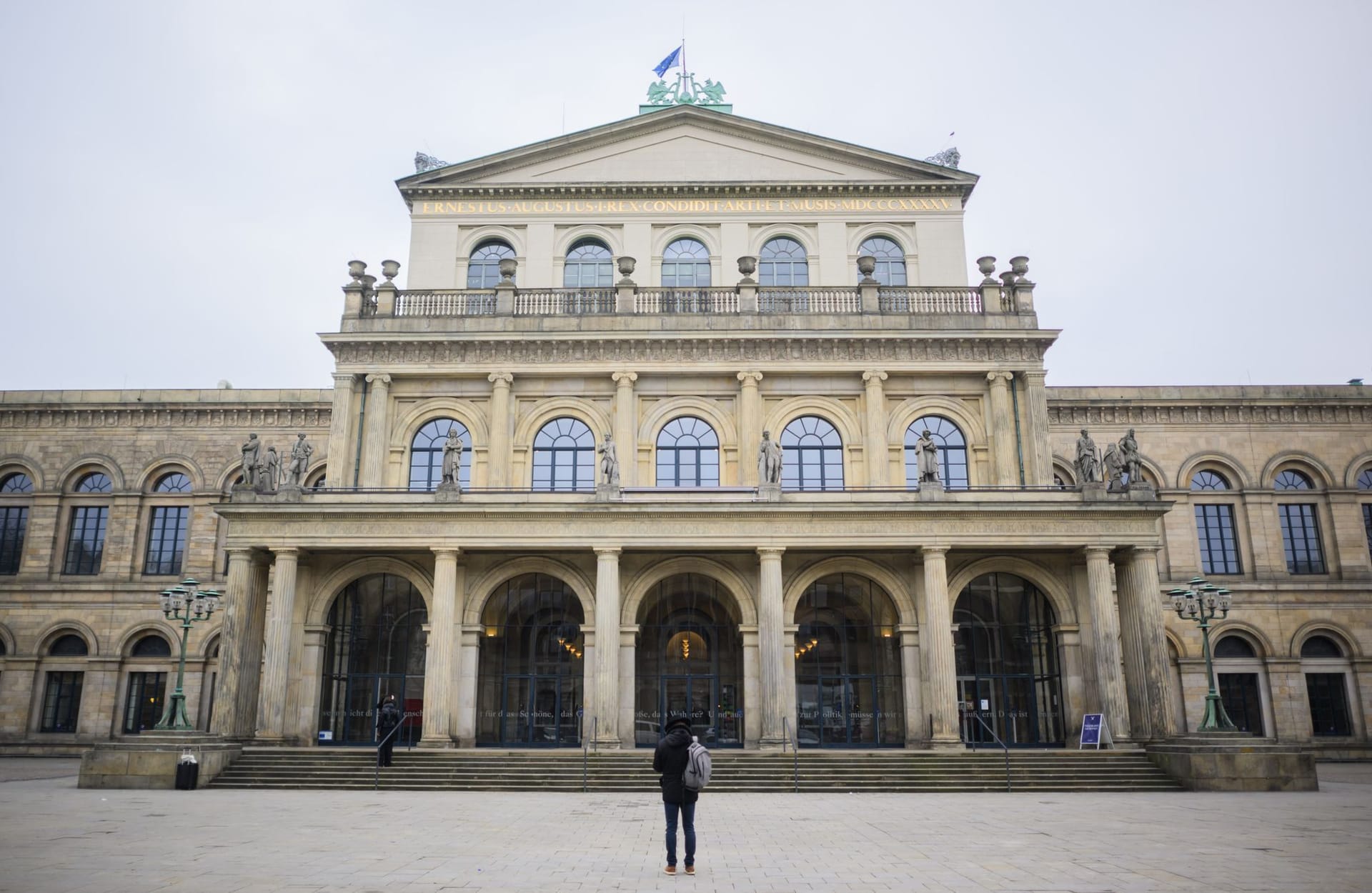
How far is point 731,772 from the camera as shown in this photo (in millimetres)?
23453

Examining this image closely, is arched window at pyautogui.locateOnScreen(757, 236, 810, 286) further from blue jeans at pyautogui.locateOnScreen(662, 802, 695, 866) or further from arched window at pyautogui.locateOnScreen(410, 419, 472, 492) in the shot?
blue jeans at pyautogui.locateOnScreen(662, 802, 695, 866)

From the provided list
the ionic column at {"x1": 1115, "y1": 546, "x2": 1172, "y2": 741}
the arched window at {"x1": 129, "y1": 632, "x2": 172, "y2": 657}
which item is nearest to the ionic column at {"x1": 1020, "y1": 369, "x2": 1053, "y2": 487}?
the ionic column at {"x1": 1115, "y1": 546, "x2": 1172, "y2": 741}

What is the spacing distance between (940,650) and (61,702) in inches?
1239

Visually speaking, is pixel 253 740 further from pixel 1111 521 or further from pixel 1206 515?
pixel 1206 515

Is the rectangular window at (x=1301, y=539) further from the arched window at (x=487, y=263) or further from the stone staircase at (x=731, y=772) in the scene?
the arched window at (x=487, y=263)

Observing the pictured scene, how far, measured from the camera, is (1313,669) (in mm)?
36781

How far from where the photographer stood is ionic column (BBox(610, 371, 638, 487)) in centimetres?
3147

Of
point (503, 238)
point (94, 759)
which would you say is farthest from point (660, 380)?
point (94, 759)

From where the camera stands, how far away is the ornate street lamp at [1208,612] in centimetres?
2398

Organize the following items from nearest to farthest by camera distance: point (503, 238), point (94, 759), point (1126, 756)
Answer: point (94, 759) → point (1126, 756) → point (503, 238)

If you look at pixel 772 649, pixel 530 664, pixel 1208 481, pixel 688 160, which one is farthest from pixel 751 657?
pixel 1208 481

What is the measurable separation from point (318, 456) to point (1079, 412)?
2969 cm

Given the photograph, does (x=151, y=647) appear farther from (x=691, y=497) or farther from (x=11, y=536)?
(x=691, y=497)

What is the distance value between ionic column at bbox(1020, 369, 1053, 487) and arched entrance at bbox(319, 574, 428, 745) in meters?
18.7
